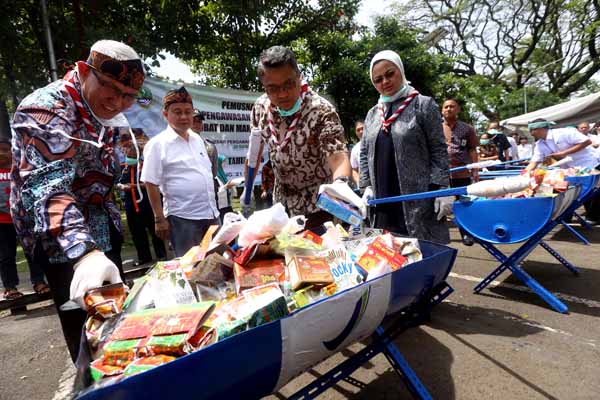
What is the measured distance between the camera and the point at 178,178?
269 centimetres

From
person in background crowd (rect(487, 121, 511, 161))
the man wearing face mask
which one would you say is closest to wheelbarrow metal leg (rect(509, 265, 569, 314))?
the man wearing face mask

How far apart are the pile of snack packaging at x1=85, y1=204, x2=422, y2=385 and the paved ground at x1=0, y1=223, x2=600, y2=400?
3.52 feet

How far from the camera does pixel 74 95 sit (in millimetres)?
1302

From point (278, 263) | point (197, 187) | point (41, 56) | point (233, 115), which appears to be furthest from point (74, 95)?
point (41, 56)

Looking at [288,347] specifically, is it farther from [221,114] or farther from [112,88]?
[221,114]

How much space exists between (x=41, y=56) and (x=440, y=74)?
872 cm

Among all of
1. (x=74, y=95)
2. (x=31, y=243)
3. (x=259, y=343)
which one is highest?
(x=74, y=95)

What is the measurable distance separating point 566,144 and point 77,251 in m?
5.99

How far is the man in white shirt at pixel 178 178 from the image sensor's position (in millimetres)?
2645

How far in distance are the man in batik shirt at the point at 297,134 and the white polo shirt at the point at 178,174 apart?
Result: 659 mm

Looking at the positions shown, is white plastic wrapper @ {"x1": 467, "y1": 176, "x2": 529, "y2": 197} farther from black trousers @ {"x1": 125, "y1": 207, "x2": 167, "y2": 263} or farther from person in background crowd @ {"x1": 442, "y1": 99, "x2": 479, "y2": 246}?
black trousers @ {"x1": 125, "y1": 207, "x2": 167, "y2": 263}

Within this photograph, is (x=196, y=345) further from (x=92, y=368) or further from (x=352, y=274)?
(x=352, y=274)

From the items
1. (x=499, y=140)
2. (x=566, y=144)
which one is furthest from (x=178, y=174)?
(x=499, y=140)

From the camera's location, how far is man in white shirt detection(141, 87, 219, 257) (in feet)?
8.68
